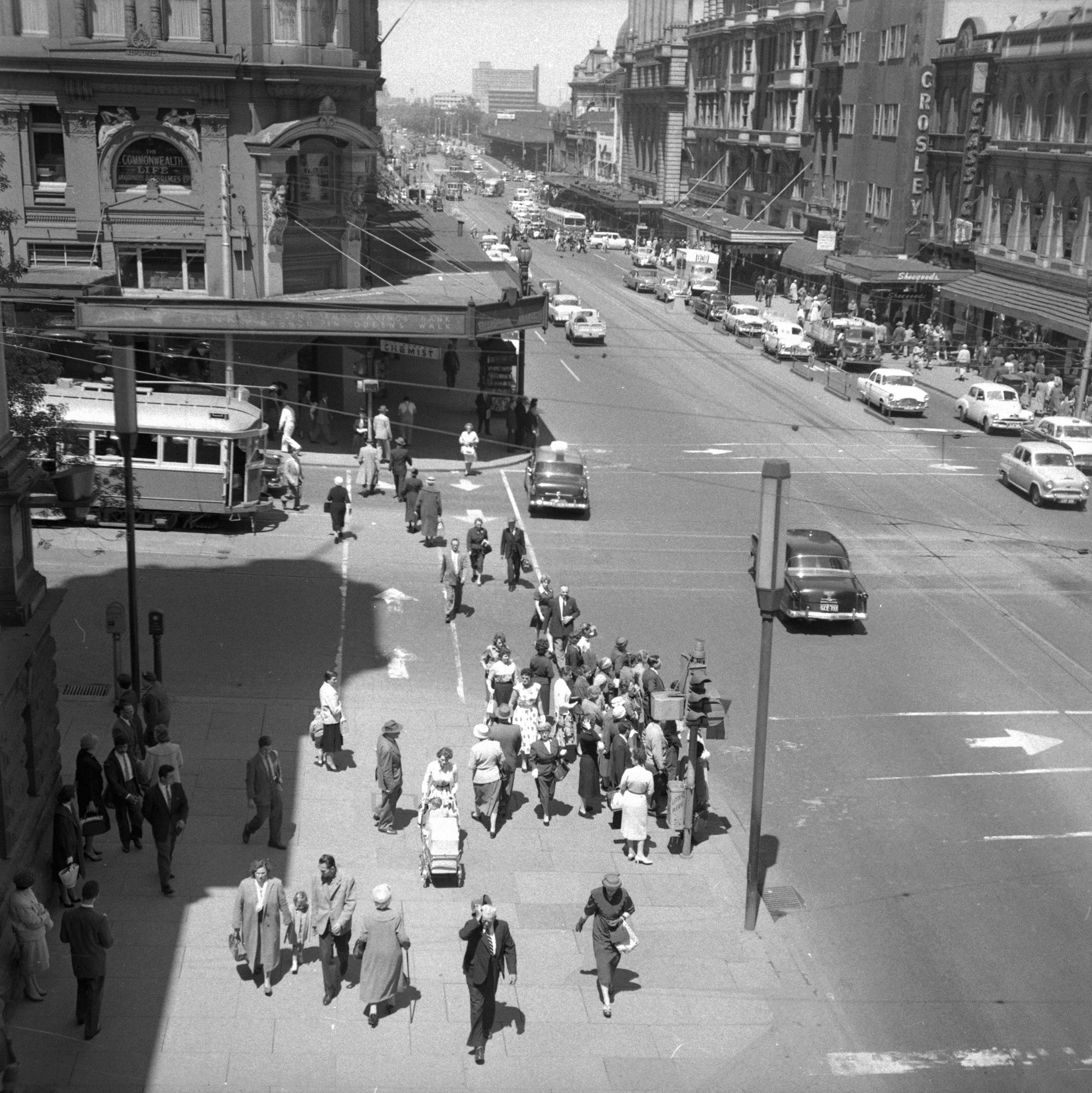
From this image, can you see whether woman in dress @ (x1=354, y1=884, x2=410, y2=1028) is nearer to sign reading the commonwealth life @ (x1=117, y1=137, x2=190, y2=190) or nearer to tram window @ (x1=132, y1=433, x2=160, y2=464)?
tram window @ (x1=132, y1=433, x2=160, y2=464)

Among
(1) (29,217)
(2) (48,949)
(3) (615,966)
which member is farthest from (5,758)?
(1) (29,217)

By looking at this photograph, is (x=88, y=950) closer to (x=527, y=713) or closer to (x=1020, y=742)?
(x=527, y=713)

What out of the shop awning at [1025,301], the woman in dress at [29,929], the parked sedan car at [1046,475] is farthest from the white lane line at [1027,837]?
the shop awning at [1025,301]

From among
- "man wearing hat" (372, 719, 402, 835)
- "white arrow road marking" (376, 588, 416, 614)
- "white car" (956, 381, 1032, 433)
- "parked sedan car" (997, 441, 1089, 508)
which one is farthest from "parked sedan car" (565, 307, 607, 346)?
"man wearing hat" (372, 719, 402, 835)

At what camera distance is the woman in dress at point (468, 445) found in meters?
39.8

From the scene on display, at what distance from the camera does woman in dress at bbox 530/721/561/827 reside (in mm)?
19141

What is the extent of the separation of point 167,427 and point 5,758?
18575mm

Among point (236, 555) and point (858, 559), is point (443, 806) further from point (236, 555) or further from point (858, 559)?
point (858, 559)

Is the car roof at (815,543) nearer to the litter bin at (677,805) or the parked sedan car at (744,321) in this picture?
the litter bin at (677,805)

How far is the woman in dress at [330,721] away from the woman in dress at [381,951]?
6416mm

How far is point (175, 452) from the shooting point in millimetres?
32719

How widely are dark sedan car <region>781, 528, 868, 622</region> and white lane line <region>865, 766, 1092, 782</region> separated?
670cm

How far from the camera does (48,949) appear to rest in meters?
15.0

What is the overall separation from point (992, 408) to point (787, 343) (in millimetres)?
14909
